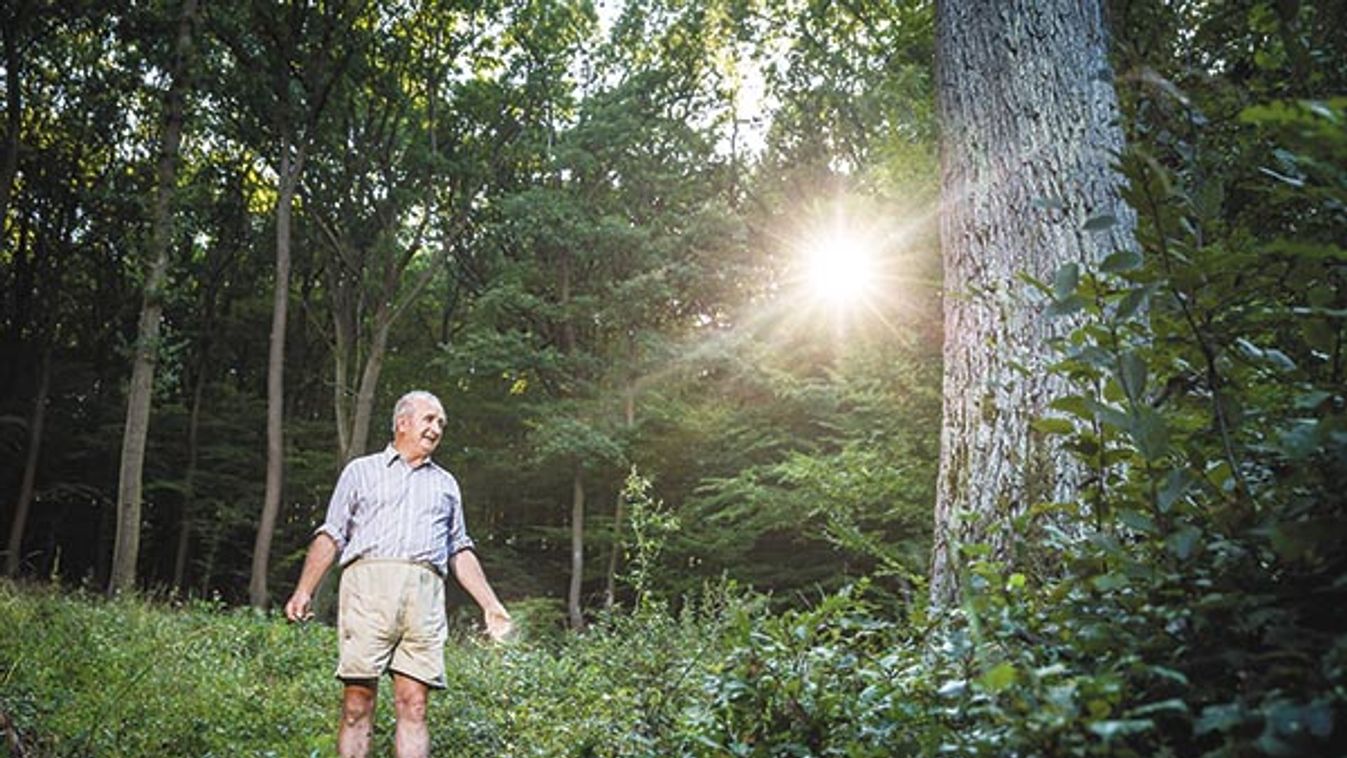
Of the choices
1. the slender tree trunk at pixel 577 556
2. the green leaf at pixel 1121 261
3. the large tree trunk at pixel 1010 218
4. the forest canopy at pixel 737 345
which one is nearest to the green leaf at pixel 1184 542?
the forest canopy at pixel 737 345

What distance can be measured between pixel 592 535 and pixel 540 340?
186 inches

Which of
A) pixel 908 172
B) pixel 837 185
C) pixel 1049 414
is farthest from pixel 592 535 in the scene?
pixel 1049 414

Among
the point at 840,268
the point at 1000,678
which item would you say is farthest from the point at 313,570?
the point at 840,268

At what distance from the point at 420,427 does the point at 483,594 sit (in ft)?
3.16

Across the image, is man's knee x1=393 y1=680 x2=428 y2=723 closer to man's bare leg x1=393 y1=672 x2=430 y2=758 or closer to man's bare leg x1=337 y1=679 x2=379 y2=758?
man's bare leg x1=393 y1=672 x2=430 y2=758

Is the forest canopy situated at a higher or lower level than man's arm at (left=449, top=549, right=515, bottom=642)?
higher

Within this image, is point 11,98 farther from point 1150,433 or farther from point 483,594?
point 1150,433

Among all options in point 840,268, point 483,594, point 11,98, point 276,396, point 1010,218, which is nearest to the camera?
point 1010,218

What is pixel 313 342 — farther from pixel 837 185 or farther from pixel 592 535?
pixel 837 185

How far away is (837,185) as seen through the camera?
18.6m

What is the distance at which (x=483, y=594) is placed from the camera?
14.9ft

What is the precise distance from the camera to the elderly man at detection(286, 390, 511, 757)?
14.0 feet

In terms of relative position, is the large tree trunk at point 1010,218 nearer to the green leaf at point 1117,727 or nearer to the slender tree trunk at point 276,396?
the green leaf at point 1117,727

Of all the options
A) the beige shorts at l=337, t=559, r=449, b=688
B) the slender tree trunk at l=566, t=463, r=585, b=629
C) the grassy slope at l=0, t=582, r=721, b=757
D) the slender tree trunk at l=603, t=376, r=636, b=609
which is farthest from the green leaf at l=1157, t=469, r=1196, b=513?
the slender tree trunk at l=566, t=463, r=585, b=629
